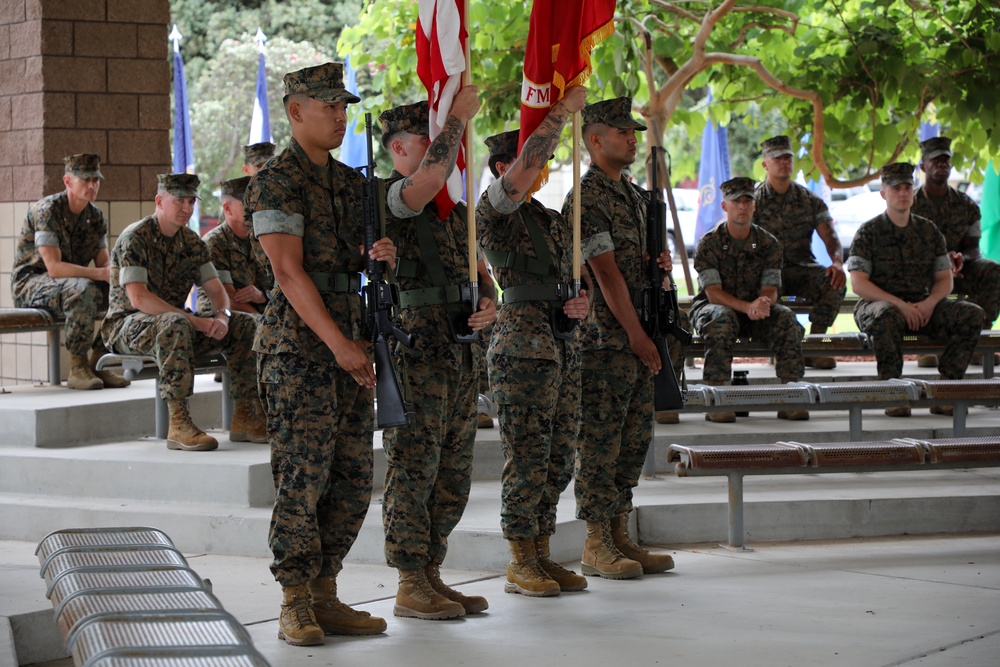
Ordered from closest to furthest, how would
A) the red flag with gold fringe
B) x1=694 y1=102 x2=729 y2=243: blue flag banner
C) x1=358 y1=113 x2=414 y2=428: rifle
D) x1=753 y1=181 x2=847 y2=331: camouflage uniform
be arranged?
x1=358 y1=113 x2=414 y2=428: rifle → the red flag with gold fringe → x1=753 y1=181 x2=847 y2=331: camouflage uniform → x1=694 y1=102 x2=729 y2=243: blue flag banner

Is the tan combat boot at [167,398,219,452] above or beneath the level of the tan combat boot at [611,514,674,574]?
above

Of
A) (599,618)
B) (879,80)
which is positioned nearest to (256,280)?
(599,618)

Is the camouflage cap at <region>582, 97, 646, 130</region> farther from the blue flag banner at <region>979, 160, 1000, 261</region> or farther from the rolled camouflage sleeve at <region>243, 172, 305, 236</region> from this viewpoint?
the blue flag banner at <region>979, 160, 1000, 261</region>

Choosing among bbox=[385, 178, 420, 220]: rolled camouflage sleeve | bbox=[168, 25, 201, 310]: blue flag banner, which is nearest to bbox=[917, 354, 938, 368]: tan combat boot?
bbox=[168, 25, 201, 310]: blue flag banner

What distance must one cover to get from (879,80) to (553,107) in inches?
211

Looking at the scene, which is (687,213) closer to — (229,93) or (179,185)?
(229,93)

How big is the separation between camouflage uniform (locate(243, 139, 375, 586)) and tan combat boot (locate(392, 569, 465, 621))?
1.35ft

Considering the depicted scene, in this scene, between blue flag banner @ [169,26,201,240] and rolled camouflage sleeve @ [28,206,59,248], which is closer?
rolled camouflage sleeve @ [28,206,59,248]

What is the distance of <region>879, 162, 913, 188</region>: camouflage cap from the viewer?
9.11 metres

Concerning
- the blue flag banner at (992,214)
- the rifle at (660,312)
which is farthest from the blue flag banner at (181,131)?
the blue flag banner at (992,214)

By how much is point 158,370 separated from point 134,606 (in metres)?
4.51

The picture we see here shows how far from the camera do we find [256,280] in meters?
8.41

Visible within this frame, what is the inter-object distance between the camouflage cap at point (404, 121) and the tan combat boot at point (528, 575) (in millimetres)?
1767

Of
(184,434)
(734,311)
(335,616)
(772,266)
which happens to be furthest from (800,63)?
(335,616)
